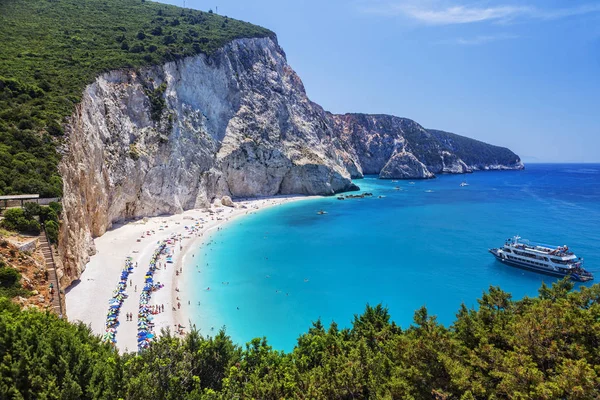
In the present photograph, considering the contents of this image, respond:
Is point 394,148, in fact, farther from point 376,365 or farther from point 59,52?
point 376,365

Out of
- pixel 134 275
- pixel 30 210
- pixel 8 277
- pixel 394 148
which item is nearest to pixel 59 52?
pixel 134 275

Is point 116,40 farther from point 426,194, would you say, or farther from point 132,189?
point 426,194

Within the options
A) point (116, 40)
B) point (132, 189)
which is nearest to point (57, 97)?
point (132, 189)

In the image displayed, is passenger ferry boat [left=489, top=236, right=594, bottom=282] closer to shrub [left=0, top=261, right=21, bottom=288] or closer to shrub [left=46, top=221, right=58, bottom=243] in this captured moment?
shrub [left=46, top=221, right=58, bottom=243]

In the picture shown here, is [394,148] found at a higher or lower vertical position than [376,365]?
higher

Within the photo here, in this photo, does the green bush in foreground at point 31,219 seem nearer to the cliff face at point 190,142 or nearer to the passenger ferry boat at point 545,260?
the cliff face at point 190,142
